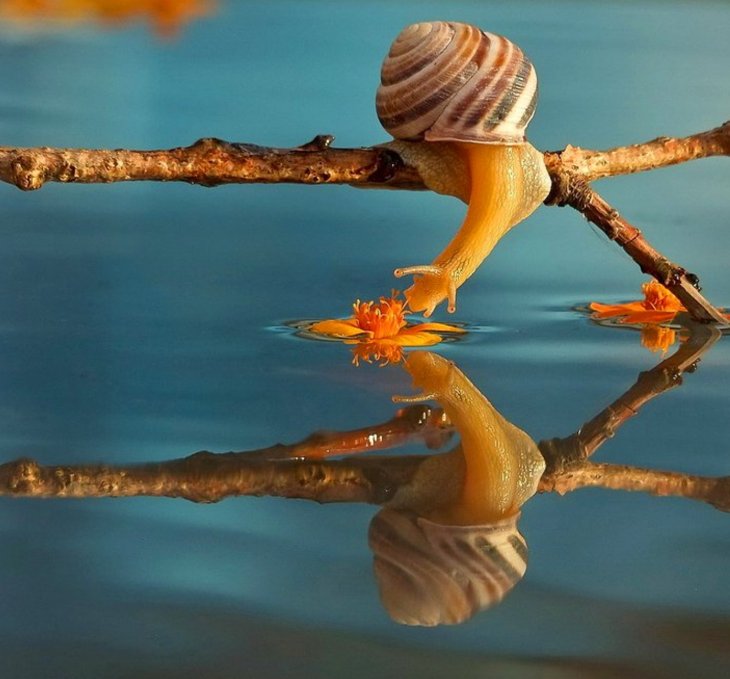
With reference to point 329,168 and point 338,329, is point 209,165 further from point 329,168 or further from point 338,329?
point 338,329

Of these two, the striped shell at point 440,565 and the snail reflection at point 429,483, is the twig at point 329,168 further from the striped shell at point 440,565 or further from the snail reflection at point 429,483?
the striped shell at point 440,565

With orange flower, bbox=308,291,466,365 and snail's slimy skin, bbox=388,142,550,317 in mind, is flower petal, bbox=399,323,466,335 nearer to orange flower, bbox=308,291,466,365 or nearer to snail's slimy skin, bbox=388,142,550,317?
orange flower, bbox=308,291,466,365

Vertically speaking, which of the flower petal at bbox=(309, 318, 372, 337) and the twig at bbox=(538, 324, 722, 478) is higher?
the flower petal at bbox=(309, 318, 372, 337)

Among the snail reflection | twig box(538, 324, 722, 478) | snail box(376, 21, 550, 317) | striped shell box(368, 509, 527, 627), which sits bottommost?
striped shell box(368, 509, 527, 627)

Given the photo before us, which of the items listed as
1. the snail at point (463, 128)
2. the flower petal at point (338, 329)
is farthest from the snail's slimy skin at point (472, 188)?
the flower petal at point (338, 329)

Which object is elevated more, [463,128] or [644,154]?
[644,154]

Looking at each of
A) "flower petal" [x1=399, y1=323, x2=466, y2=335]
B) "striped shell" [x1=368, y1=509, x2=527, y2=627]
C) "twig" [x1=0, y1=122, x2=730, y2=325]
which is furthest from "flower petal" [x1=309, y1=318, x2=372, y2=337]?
"striped shell" [x1=368, y1=509, x2=527, y2=627]

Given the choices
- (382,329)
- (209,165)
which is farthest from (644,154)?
(209,165)
